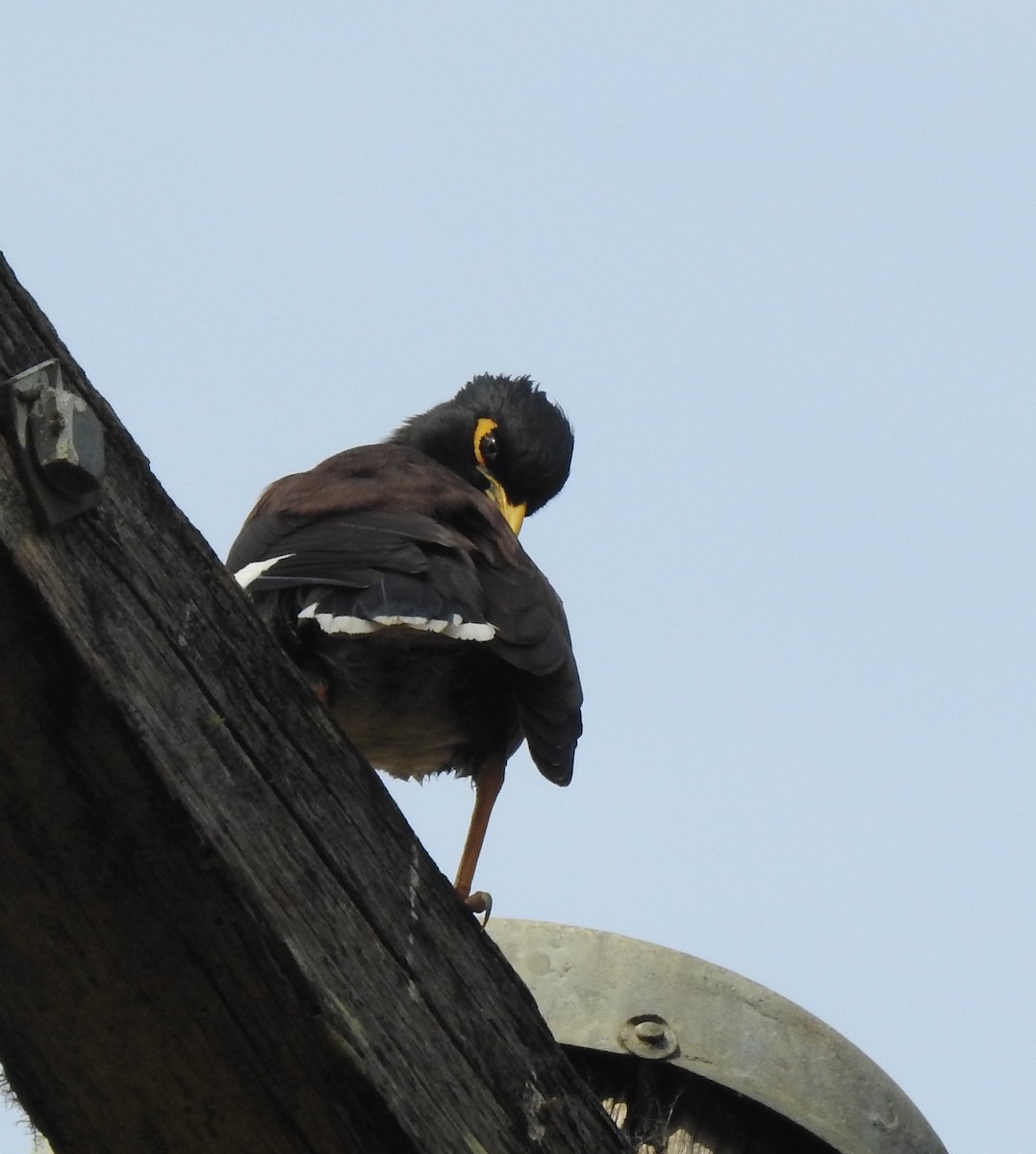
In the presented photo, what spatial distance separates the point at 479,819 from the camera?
4020 mm

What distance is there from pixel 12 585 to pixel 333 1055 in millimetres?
554

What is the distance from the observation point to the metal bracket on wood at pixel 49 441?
161cm

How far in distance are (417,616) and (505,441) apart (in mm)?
2820

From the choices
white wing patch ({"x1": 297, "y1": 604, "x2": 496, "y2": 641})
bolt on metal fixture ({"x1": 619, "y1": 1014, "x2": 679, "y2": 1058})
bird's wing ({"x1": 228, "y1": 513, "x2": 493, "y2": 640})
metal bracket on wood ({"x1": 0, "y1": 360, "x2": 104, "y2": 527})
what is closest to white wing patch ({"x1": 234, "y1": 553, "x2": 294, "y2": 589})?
bird's wing ({"x1": 228, "y1": 513, "x2": 493, "y2": 640})

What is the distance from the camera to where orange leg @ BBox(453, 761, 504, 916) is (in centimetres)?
391

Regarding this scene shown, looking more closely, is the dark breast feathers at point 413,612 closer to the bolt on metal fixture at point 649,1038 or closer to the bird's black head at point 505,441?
the bolt on metal fixture at point 649,1038

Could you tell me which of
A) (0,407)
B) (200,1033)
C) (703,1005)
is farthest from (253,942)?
(703,1005)

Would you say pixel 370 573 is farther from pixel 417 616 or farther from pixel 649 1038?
pixel 649 1038

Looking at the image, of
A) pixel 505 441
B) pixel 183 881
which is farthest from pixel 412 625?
pixel 505 441

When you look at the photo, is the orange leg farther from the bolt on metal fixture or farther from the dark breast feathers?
the bolt on metal fixture

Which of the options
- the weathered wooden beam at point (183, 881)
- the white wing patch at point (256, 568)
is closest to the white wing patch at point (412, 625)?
the white wing patch at point (256, 568)

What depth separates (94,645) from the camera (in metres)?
1.64

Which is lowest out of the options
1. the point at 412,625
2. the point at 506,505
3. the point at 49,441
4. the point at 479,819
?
the point at 479,819

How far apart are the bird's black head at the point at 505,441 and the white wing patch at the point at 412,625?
256 cm
